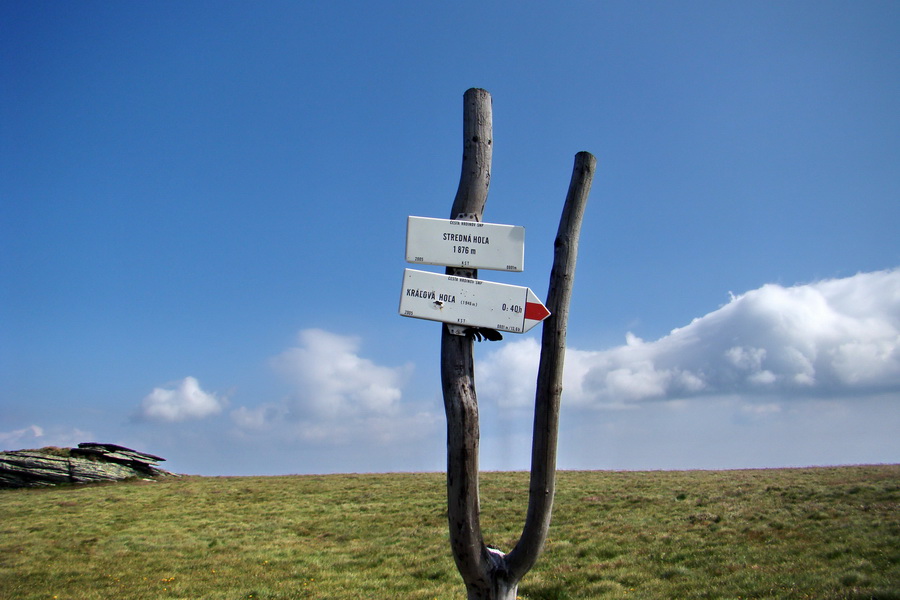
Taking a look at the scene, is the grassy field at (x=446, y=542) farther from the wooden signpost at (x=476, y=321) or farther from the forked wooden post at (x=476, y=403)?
the wooden signpost at (x=476, y=321)

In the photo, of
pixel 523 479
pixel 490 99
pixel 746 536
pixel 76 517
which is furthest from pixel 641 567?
pixel 76 517

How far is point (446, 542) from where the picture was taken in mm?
16469

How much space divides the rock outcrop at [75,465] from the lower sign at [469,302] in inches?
1561

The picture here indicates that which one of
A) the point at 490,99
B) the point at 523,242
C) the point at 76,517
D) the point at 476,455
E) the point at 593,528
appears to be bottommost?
the point at 76,517

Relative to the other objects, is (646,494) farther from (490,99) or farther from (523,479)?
(490,99)

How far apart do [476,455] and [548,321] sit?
58.7 inches

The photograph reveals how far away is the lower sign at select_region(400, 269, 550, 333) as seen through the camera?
5348mm

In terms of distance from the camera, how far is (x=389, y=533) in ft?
61.6

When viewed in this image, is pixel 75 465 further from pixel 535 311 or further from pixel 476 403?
pixel 535 311

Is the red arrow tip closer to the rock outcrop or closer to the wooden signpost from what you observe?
the wooden signpost

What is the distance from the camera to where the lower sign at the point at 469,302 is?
17.5 feet

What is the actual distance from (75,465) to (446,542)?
3168 cm

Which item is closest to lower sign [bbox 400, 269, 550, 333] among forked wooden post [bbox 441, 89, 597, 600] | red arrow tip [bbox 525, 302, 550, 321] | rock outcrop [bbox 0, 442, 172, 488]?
red arrow tip [bbox 525, 302, 550, 321]

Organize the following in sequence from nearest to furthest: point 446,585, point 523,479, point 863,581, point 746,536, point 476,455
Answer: point 476,455 < point 863,581 < point 446,585 < point 746,536 < point 523,479
